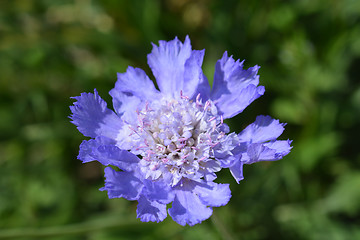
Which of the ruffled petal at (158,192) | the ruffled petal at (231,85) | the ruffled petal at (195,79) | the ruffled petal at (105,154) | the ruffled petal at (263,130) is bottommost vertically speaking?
the ruffled petal at (158,192)

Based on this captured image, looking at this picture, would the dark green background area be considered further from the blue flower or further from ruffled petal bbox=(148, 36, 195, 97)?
ruffled petal bbox=(148, 36, 195, 97)

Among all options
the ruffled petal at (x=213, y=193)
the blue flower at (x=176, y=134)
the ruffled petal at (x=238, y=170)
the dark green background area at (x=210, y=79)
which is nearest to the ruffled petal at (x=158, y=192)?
the blue flower at (x=176, y=134)

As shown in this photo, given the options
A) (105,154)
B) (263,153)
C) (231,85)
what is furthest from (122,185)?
(231,85)

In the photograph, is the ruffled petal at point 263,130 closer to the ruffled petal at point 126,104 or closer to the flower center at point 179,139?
the flower center at point 179,139

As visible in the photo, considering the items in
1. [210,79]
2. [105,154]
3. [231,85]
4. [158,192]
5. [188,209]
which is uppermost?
[210,79]

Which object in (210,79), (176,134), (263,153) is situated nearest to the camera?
(263,153)

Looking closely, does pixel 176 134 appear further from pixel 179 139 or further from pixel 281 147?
pixel 281 147

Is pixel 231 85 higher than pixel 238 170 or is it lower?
higher

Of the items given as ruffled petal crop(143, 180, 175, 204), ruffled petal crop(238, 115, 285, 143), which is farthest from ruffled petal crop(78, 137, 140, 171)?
ruffled petal crop(238, 115, 285, 143)
